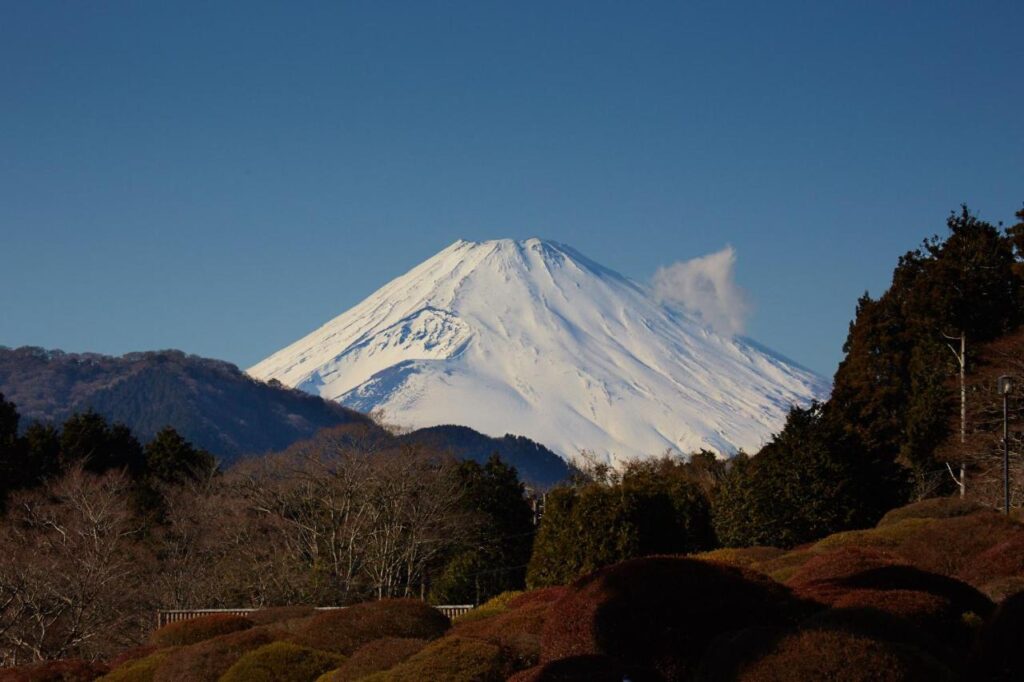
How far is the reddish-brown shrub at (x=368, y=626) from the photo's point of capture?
60.7 feet

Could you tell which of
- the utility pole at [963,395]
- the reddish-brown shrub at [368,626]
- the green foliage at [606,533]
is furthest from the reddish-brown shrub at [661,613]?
the utility pole at [963,395]

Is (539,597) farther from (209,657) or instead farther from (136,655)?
(136,655)

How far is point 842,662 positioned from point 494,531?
3471 cm

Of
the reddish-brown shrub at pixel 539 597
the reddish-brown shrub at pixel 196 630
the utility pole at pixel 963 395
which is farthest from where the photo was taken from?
the utility pole at pixel 963 395

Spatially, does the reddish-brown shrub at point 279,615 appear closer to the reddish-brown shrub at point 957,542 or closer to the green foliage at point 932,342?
the reddish-brown shrub at point 957,542

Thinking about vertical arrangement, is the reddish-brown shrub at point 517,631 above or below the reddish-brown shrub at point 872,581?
below

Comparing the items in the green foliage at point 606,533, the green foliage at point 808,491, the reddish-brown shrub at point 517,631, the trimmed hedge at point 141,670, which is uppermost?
the green foliage at point 808,491

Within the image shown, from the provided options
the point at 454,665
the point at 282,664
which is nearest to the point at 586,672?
the point at 454,665

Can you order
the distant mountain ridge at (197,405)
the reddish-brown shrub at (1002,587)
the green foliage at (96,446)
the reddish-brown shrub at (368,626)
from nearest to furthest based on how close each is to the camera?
the reddish-brown shrub at (1002,587) → the reddish-brown shrub at (368,626) → the green foliage at (96,446) → the distant mountain ridge at (197,405)

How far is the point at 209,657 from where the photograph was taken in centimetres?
1823

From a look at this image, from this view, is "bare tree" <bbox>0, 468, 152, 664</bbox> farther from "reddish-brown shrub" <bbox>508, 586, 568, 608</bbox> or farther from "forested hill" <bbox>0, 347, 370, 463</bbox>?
"forested hill" <bbox>0, 347, 370, 463</bbox>

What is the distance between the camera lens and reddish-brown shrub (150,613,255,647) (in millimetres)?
22125

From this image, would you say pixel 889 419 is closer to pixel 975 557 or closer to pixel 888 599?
pixel 975 557

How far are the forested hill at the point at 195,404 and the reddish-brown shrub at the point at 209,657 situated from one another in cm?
15895
